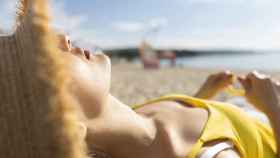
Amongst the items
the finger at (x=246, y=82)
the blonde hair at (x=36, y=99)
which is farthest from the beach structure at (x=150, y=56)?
the blonde hair at (x=36, y=99)

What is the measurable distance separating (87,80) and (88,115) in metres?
0.10

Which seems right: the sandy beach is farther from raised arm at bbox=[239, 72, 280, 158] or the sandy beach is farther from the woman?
the woman

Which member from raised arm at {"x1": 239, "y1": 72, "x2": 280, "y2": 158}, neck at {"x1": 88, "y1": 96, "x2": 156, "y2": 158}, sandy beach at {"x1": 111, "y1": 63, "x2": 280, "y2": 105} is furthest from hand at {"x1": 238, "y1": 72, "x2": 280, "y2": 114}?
sandy beach at {"x1": 111, "y1": 63, "x2": 280, "y2": 105}

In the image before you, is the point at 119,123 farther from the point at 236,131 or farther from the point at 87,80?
the point at 236,131

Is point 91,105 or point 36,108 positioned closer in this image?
point 36,108

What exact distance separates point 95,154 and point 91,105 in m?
0.13

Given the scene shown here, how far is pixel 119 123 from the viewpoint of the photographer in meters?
1.38

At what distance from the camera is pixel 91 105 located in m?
1.29

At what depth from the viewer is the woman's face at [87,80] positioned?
4.15 feet

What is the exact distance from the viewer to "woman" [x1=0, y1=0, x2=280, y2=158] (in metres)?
1.12

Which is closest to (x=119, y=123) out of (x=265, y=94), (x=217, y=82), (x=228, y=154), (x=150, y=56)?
(x=228, y=154)

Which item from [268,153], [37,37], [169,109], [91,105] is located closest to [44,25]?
[37,37]

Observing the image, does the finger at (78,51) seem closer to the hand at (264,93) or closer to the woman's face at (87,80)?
the woman's face at (87,80)

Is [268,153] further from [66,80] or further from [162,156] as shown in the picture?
[66,80]
